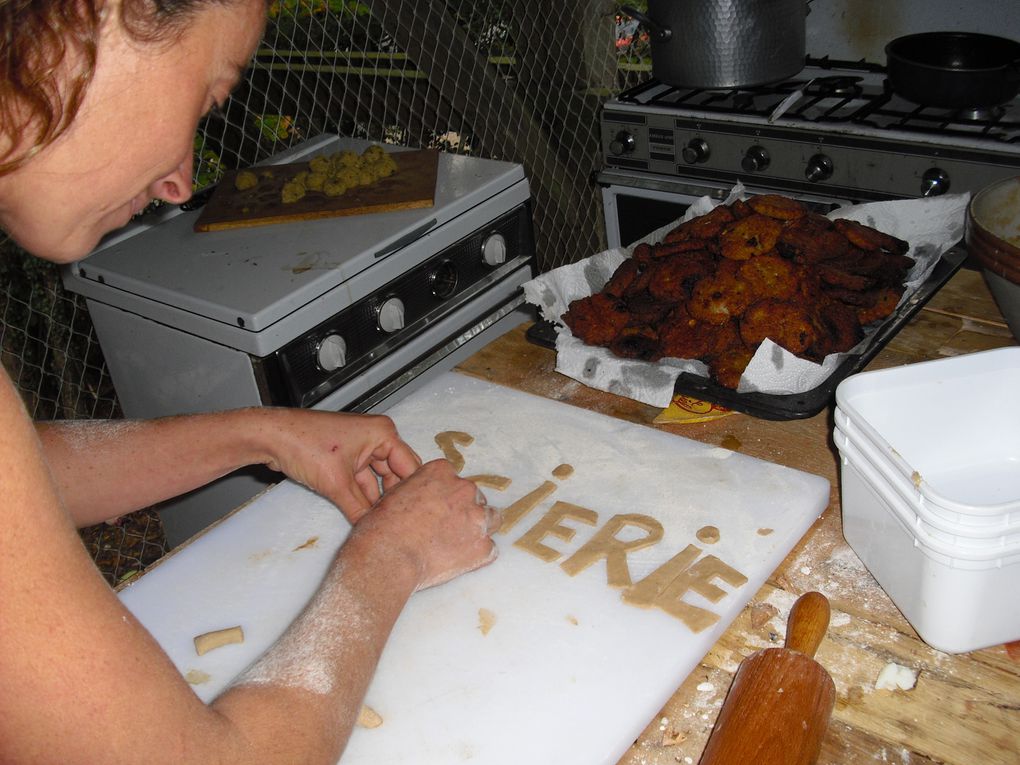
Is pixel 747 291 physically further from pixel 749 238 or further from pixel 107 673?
pixel 107 673

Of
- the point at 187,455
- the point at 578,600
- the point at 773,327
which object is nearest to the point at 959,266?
the point at 773,327

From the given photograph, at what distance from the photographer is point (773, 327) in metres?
1.78

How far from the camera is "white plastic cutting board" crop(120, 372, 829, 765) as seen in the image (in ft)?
3.89

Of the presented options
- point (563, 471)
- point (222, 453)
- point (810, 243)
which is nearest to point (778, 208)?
point (810, 243)

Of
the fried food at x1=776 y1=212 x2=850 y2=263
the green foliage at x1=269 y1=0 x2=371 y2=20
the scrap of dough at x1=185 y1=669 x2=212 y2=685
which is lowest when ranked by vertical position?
the scrap of dough at x1=185 y1=669 x2=212 y2=685

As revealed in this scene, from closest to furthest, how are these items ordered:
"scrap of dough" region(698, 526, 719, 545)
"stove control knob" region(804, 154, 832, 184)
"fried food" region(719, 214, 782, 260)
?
"scrap of dough" region(698, 526, 719, 545)
"fried food" region(719, 214, 782, 260)
"stove control knob" region(804, 154, 832, 184)

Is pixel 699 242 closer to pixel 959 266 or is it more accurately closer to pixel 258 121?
pixel 959 266

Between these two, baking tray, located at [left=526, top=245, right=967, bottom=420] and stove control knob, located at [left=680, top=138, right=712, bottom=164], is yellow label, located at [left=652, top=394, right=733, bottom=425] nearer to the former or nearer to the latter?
baking tray, located at [left=526, top=245, right=967, bottom=420]

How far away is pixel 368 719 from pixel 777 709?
513 millimetres

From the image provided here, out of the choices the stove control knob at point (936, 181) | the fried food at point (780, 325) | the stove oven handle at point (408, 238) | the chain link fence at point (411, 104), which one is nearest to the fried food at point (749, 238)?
the fried food at point (780, 325)

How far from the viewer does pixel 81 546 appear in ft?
2.90

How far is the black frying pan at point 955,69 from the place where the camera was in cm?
277

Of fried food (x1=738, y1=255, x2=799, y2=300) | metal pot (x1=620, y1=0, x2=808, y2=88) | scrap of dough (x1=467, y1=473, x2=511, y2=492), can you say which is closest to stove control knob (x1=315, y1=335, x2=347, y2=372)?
scrap of dough (x1=467, y1=473, x2=511, y2=492)

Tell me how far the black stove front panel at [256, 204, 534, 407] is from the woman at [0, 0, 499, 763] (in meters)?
1.06
